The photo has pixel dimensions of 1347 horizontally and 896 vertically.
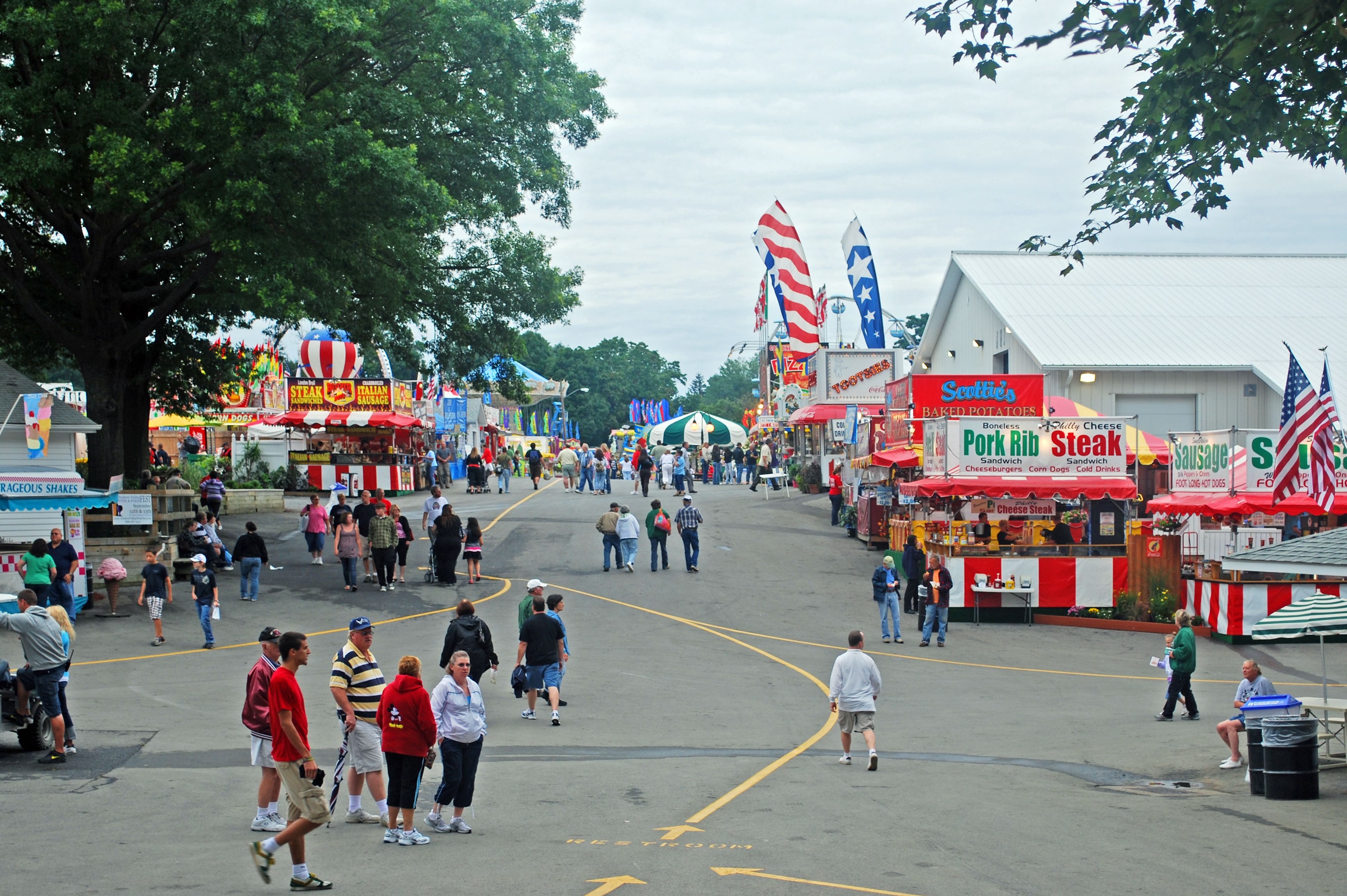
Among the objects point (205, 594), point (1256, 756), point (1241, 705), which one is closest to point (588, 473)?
point (205, 594)

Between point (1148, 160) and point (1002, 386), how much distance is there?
1754cm

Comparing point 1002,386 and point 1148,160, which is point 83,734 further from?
point 1002,386

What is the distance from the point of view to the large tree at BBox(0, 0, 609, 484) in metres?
21.5

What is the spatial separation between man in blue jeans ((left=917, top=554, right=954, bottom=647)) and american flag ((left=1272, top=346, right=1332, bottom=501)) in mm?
5665

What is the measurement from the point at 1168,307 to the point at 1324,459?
20.4 m

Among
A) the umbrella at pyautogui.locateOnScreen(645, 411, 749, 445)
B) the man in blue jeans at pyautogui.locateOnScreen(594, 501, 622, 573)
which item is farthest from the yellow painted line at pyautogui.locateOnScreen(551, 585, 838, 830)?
the umbrella at pyautogui.locateOnScreen(645, 411, 749, 445)

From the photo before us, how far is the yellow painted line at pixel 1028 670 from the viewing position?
19.1 metres

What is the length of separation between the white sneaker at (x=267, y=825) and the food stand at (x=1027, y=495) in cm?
1756

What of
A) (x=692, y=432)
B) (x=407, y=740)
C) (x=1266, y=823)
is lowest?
(x=1266, y=823)

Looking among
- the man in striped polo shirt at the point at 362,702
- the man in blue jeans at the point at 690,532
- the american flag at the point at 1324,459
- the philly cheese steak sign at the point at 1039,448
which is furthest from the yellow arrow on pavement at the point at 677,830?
the man in blue jeans at the point at 690,532

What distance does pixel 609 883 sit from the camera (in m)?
7.89

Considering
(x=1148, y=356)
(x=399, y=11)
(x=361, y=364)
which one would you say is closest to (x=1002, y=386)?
(x=1148, y=356)

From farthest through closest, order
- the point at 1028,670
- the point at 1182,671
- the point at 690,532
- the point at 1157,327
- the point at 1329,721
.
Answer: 1. the point at 1157,327
2. the point at 690,532
3. the point at 1028,670
4. the point at 1182,671
5. the point at 1329,721

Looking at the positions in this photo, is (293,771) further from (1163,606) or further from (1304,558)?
(1163,606)
